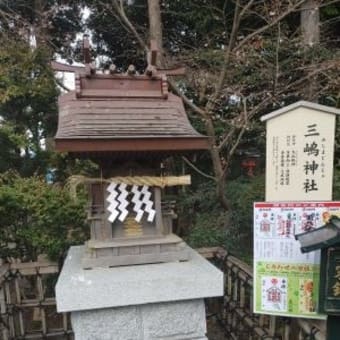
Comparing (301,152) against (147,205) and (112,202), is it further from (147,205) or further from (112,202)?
(112,202)

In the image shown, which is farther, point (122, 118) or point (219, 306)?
point (219, 306)

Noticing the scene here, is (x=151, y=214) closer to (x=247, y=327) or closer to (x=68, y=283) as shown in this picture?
(x=68, y=283)

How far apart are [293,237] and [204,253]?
Result: 166cm

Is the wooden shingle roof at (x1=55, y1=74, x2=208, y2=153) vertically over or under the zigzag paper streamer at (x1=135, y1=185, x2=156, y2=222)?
over

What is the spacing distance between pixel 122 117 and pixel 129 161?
37 centimetres

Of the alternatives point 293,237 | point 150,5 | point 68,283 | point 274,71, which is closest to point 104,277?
point 68,283

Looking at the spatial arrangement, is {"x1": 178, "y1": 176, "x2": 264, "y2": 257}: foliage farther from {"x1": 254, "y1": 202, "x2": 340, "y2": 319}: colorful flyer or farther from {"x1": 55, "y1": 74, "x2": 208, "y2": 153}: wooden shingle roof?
{"x1": 55, "y1": 74, "x2": 208, "y2": 153}: wooden shingle roof

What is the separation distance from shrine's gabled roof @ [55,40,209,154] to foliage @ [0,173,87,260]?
6.44 ft

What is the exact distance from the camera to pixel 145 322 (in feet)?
8.49

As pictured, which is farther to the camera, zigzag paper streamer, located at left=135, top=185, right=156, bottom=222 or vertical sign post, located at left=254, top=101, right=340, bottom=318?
zigzag paper streamer, located at left=135, top=185, right=156, bottom=222

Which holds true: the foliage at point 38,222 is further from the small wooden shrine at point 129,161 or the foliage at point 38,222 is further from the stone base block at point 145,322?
the stone base block at point 145,322

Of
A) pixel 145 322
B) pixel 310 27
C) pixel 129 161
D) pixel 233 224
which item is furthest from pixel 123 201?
pixel 310 27

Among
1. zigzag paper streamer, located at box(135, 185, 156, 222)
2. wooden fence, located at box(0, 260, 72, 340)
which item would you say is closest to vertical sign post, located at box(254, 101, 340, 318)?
zigzag paper streamer, located at box(135, 185, 156, 222)

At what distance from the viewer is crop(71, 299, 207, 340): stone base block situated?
250 centimetres
